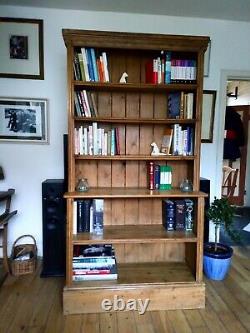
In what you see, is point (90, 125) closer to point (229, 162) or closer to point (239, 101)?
point (229, 162)

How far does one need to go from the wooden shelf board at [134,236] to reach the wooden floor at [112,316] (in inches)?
20.8

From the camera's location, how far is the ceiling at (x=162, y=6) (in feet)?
8.19

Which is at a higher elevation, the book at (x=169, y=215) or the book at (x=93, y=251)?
the book at (x=169, y=215)

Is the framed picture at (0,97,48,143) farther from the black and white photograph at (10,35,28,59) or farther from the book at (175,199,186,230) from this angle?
the book at (175,199,186,230)

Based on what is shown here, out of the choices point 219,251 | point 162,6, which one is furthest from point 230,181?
point 162,6

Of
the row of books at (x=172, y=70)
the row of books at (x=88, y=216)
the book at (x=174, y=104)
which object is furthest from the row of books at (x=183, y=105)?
the row of books at (x=88, y=216)

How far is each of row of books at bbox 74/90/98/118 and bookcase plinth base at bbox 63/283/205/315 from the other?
1.31 m

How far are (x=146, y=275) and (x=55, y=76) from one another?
6.73 feet

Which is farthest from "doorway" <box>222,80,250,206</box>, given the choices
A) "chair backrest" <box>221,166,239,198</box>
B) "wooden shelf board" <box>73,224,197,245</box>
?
"wooden shelf board" <box>73,224,197,245</box>

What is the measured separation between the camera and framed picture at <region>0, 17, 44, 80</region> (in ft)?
8.68

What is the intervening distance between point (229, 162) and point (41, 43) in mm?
4141

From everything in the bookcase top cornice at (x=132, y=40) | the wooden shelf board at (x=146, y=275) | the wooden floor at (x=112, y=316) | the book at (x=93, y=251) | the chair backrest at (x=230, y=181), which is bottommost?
the wooden floor at (x=112, y=316)

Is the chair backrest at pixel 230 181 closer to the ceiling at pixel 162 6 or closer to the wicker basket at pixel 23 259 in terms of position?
the ceiling at pixel 162 6

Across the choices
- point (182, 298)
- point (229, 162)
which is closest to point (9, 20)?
point (182, 298)
